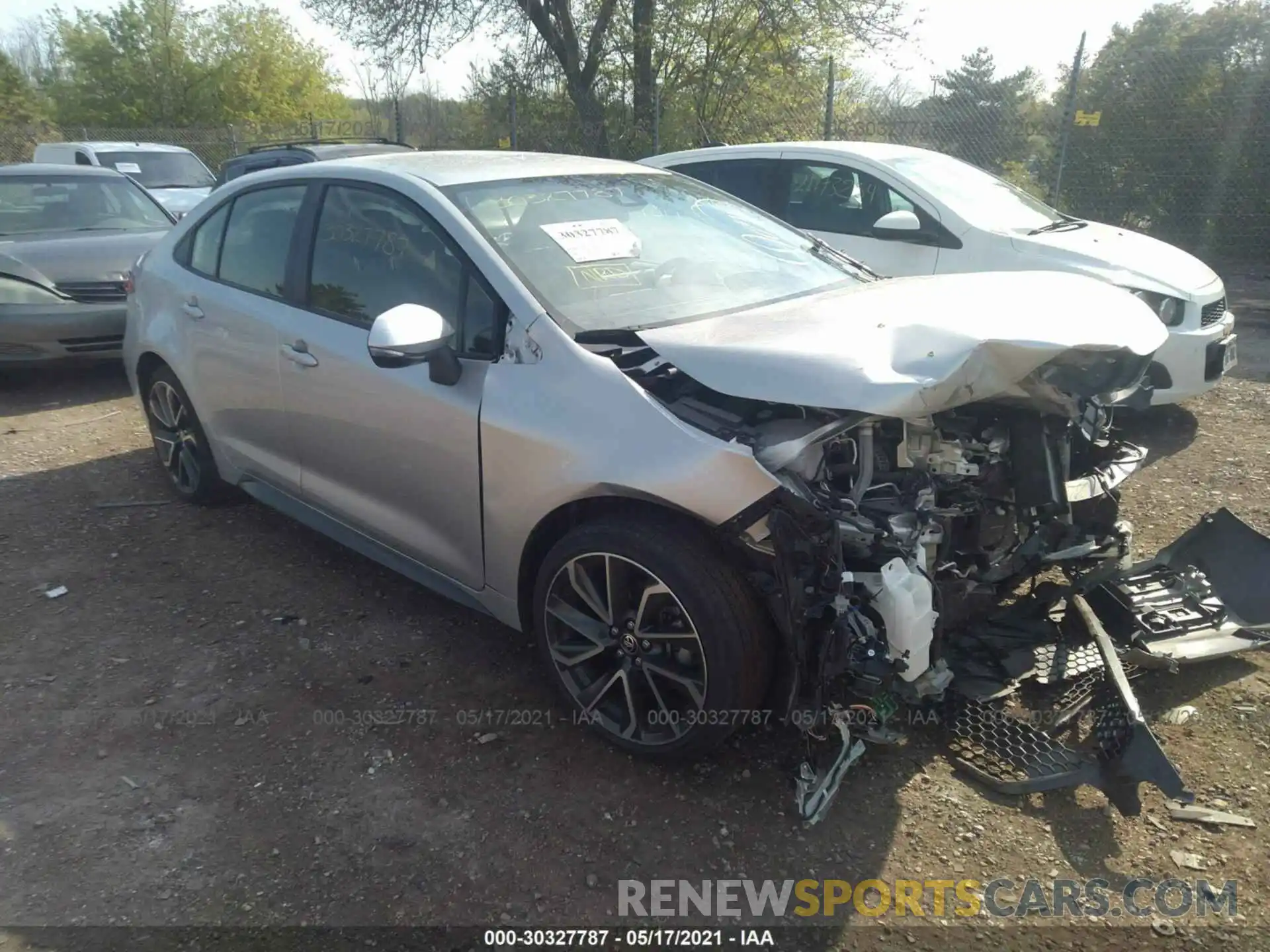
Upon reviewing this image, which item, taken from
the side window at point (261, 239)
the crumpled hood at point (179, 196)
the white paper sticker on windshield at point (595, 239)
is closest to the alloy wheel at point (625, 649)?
the white paper sticker on windshield at point (595, 239)

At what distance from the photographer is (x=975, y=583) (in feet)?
8.78

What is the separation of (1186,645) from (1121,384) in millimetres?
981

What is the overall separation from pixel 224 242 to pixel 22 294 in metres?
3.70

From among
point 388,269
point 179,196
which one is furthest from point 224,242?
point 179,196

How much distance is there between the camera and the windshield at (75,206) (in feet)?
24.7

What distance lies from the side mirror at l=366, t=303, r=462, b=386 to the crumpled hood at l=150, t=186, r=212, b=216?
1067 centimetres

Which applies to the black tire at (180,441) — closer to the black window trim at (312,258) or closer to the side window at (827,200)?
the black window trim at (312,258)

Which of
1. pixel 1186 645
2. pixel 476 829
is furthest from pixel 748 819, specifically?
pixel 1186 645

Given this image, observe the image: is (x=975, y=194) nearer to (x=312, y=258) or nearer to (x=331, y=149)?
(x=312, y=258)

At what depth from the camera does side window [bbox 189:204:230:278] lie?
421 centimetres

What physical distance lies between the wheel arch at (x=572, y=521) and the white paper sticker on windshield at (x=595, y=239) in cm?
91

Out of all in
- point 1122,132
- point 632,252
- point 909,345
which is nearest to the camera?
→ point 909,345

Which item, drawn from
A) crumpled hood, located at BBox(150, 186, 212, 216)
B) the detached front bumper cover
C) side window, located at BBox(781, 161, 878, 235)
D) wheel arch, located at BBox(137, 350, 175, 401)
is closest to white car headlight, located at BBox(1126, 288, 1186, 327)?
side window, located at BBox(781, 161, 878, 235)

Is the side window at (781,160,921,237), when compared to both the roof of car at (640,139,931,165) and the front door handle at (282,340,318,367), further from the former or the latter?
the front door handle at (282,340,318,367)
